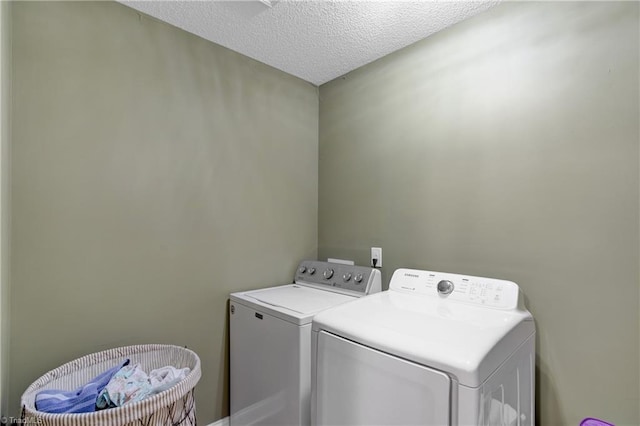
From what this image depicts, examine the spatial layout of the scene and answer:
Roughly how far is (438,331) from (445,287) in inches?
18.1

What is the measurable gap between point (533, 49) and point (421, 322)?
1309 millimetres

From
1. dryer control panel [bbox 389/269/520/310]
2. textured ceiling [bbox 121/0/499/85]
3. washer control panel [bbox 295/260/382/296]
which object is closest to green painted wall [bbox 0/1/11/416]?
textured ceiling [bbox 121/0/499/85]

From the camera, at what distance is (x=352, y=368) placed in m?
1.10

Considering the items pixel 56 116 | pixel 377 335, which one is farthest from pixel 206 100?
pixel 377 335

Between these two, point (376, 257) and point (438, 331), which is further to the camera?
point (376, 257)

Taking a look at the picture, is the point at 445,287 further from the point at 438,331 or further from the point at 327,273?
the point at 327,273

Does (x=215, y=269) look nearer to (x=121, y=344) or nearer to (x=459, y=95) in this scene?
(x=121, y=344)

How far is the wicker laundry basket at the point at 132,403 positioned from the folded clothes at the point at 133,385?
0.23ft

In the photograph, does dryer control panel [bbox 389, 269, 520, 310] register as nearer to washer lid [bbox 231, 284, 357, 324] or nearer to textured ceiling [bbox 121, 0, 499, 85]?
washer lid [bbox 231, 284, 357, 324]

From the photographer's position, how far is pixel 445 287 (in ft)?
4.85

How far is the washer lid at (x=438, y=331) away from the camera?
89 centimetres

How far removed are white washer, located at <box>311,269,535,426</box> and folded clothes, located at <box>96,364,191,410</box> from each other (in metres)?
0.59

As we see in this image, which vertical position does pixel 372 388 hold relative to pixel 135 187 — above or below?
below

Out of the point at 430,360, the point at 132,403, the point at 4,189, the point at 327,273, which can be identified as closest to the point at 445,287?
the point at 430,360
